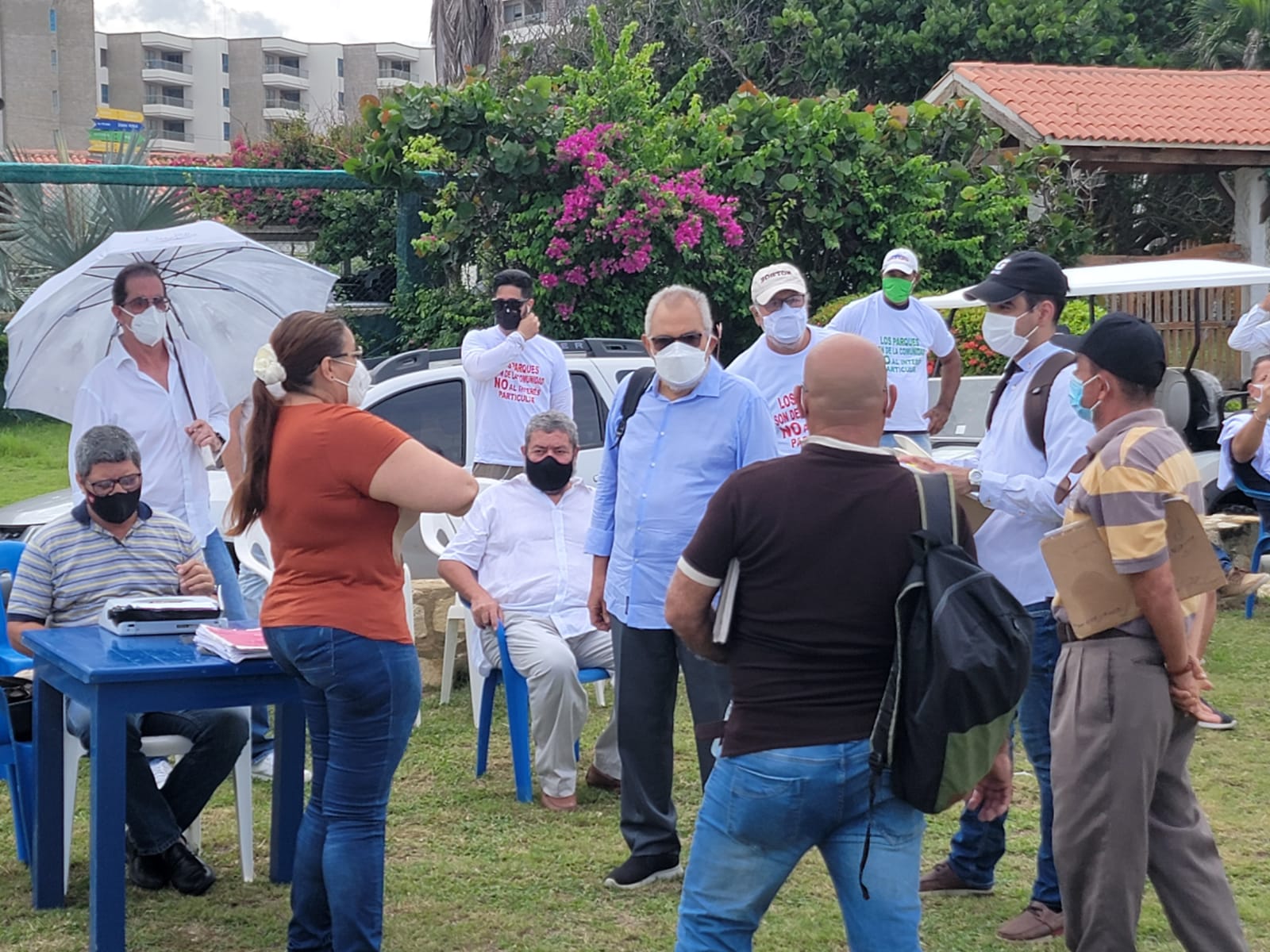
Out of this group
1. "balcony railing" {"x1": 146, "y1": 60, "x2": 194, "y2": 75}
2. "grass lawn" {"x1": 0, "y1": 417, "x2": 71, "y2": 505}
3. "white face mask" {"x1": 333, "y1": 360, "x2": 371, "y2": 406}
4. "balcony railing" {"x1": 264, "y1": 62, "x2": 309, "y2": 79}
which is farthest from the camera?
"balcony railing" {"x1": 264, "y1": 62, "x2": 309, "y2": 79}

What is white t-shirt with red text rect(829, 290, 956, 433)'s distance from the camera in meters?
8.45

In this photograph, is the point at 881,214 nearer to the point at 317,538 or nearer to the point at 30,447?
the point at 30,447

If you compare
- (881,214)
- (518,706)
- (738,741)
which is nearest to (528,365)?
(518,706)

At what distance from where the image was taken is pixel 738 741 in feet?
10.7

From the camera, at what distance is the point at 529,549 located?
681 cm

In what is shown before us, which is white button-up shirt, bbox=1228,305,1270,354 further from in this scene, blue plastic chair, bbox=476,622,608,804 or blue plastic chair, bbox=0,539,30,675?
blue plastic chair, bbox=0,539,30,675

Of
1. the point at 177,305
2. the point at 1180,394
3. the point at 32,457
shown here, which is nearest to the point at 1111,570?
the point at 177,305

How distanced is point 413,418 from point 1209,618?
6.08 meters

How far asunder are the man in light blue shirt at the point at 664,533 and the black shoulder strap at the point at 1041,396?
0.97 m

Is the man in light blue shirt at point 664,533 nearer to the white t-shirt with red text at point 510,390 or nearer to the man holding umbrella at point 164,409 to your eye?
the man holding umbrella at point 164,409

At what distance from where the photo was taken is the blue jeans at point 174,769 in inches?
199

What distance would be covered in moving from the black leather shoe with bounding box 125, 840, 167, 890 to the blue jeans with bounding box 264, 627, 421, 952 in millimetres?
1227

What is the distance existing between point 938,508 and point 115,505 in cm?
341

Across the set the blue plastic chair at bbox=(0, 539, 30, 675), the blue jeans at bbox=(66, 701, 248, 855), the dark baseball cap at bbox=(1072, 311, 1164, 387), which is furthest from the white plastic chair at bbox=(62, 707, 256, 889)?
the dark baseball cap at bbox=(1072, 311, 1164, 387)
